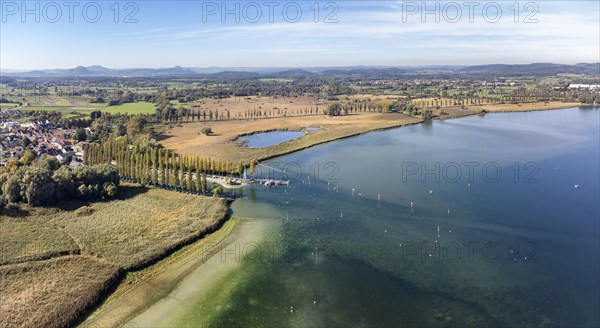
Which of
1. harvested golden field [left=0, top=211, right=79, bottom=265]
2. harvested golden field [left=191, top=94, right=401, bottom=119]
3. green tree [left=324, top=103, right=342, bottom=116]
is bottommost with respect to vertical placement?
harvested golden field [left=0, top=211, right=79, bottom=265]

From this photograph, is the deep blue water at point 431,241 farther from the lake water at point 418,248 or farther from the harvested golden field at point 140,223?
the harvested golden field at point 140,223

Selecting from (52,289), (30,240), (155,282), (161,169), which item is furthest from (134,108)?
(155,282)

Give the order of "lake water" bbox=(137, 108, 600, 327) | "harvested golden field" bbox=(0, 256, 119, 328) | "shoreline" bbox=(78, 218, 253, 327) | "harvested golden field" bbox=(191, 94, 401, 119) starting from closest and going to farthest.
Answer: "harvested golden field" bbox=(0, 256, 119, 328), "shoreline" bbox=(78, 218, 253, 327), "lake water" bbox=(137, 108, 600, 327), "harvested golden field" bbox=(191, 94, 401, 119)

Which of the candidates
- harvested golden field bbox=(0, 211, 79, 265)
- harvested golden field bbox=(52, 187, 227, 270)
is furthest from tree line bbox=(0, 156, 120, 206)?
harvested golden field bbox=(0, 211, 79, 265)

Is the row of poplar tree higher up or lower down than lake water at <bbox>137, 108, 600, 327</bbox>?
higher up

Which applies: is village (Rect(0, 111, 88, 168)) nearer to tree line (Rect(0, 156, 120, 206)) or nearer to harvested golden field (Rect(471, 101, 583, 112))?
tree line (Rect(0, 156, 120, 206))

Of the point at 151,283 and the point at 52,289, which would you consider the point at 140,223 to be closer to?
the point at 151,283

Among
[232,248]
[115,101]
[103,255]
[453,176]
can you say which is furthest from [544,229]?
[115,101]
